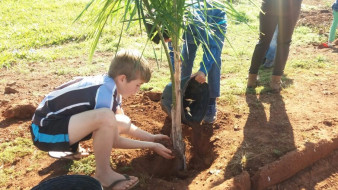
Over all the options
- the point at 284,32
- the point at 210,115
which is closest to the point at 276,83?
the point at 284,32

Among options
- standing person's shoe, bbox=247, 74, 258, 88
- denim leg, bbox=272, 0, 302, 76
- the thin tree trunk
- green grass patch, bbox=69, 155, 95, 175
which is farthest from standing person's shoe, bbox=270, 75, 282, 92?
green grass patch, bbox=69, 155, 95, 175

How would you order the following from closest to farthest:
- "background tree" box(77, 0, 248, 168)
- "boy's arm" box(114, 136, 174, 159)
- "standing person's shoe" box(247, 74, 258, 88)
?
"background tree" box(77, 0, 248, 168)
"boy's arm" box(114, 136, 174, 159)
"standing person's shoe" box(247, 74, 258, 88)

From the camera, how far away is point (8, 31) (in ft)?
20.3

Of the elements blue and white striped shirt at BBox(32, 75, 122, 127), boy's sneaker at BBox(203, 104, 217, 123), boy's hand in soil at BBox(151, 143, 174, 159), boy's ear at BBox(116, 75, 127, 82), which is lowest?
boy's hand in soil at BBox(151, 143, 174, 159)

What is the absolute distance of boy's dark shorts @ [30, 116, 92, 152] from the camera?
83.7 inches

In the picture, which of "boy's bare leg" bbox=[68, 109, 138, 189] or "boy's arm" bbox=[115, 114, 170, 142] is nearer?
"boy's bare leg" bbox=[68, 109, 138, 189]

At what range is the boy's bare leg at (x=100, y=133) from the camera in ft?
6.74

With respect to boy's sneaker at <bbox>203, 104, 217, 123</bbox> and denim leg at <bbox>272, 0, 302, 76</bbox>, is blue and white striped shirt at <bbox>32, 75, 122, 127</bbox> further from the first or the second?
denim leg at <bbox>272, 0, 302, 76</bbox>

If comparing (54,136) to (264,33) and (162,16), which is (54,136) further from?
(264,33)

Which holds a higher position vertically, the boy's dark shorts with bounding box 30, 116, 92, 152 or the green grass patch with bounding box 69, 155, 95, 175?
the boy's dark shorts with bounding box 30, 116, 92, 152

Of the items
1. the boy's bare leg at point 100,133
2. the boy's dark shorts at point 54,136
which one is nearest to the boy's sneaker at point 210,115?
the boy's bare leg at point 100,133

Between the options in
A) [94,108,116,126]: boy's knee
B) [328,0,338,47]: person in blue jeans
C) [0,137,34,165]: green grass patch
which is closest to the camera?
[94,108,116,126]: boy's knee

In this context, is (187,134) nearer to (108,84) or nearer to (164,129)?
(164,129)

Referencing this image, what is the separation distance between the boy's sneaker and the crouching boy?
0.93 m
